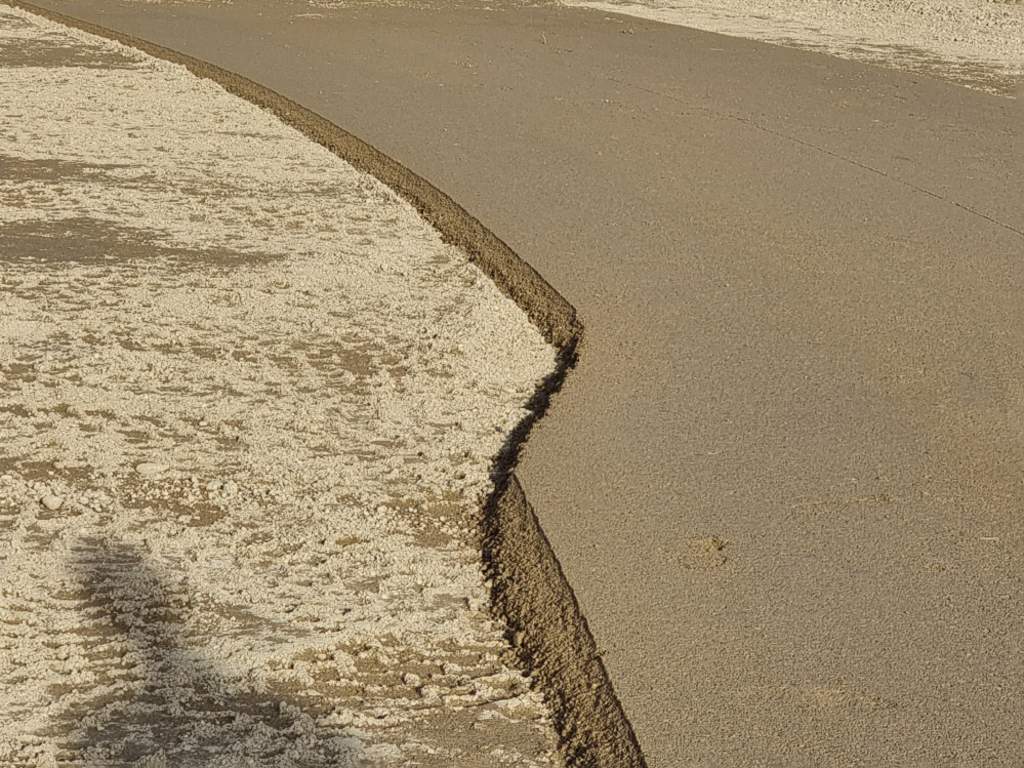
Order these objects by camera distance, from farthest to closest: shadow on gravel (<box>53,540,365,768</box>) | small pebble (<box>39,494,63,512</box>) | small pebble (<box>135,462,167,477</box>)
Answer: small pebble (<box>135,462,167,477</box>), small pebble (<box>39,494,63,512</box>), shadow on gravel (<box>53,540,365,768</box>)

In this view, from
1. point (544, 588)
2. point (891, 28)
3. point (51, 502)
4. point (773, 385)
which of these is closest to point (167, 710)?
point (544, 588)

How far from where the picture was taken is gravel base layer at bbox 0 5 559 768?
410cm

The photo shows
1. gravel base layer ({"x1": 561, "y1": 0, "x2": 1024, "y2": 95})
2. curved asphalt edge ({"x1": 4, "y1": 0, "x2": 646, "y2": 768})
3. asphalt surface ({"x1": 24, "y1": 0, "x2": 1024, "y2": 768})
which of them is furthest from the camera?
gravel base layer ({"x1": 561, "y1": 0, "x2": 1024, "y2": 95})

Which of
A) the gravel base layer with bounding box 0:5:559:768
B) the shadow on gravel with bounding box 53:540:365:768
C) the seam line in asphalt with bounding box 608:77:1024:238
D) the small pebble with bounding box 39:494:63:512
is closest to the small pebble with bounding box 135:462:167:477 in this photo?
the gravel base layer with bounding box 0:5:559:768

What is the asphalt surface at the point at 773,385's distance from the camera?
437cm

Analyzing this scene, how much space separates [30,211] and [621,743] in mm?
6259

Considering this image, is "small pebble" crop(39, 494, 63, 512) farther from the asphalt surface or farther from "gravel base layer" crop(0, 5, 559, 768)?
the asphalt surface

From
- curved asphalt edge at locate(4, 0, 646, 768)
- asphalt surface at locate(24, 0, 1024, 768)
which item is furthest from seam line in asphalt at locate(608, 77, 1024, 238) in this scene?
curved asphalt edge at locate(4, 0, 646, 768)

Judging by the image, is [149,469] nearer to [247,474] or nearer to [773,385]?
[247,474]

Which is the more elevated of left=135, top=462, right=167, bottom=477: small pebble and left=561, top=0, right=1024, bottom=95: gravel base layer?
left=135, top=462, right=167, bottom=477: small pebble

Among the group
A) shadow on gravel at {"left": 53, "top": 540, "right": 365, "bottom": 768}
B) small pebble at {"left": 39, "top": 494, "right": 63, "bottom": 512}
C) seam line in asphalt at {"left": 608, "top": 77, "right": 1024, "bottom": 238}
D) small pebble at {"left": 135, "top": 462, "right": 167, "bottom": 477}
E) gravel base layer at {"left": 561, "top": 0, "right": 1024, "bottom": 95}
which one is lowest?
gravel base layer at {"left": 561, "top": 0, "right": 1024, "bottom": 95}

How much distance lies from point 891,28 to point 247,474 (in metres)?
15.8

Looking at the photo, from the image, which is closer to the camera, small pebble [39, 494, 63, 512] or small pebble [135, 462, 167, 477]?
small pebble [39, 494, 63, 512]

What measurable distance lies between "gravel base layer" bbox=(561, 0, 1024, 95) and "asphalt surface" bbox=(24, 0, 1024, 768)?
69.6 inches
